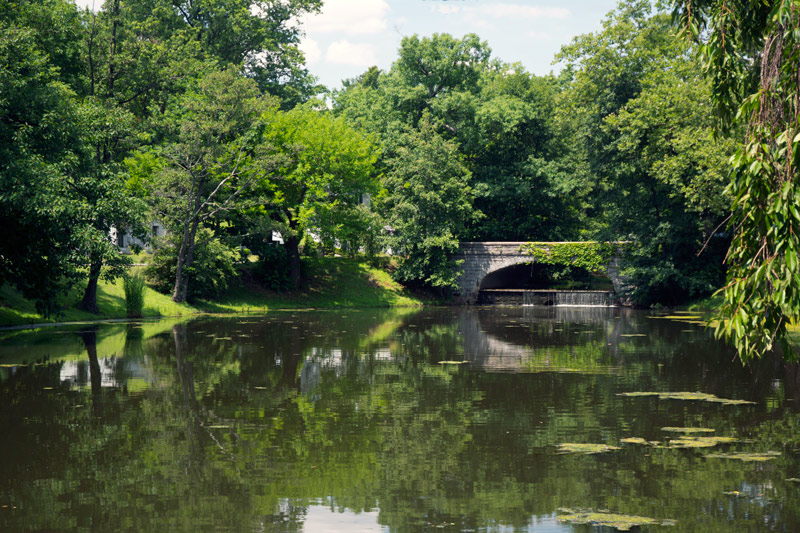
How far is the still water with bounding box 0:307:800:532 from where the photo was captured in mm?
7789

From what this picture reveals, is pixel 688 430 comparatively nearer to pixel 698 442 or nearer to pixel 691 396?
pixel 698 442

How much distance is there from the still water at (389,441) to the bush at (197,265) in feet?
68.4

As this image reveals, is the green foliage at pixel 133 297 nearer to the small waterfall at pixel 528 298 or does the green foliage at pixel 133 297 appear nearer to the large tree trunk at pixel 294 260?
the large tree trunk at pixel 294 260

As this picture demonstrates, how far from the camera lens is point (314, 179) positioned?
5050 centimetres

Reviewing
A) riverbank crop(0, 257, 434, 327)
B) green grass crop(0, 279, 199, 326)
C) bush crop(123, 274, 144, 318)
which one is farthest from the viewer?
bush crop(123, 274, 144, 318)

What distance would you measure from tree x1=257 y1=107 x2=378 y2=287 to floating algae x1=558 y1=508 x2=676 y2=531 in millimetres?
41477

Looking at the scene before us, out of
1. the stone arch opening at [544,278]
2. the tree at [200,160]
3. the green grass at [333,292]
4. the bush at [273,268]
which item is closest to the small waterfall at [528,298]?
the stone arch opening at [544,278]

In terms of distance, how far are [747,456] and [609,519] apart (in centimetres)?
329

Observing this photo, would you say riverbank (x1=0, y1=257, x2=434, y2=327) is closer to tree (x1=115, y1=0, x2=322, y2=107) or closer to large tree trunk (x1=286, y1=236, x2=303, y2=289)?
large tree trunk (x1=286, y1=236, x2=303, y2=289)

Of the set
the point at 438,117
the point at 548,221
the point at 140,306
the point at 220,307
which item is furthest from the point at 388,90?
the point at 140,306

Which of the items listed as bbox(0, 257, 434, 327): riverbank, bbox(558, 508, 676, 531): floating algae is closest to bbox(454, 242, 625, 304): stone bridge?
bbox(0, 257, 434, 327): riverbank

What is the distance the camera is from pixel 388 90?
60219 mm

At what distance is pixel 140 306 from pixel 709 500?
33506mm

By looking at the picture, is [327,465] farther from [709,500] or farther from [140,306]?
[140,306]
